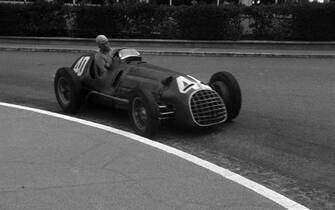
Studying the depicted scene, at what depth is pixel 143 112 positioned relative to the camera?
24.2ft

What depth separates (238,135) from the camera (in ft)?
24.5

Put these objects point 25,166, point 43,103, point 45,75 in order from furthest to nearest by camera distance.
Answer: point 45,75, point 43,103, point 25,166

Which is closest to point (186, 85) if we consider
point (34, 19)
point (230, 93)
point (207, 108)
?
point (207, 108)

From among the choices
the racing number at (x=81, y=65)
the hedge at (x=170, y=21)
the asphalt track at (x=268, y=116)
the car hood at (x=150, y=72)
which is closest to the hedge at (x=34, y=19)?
the hedge at (x=170, y=21)

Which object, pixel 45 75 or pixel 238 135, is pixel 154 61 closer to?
pixel 45 75

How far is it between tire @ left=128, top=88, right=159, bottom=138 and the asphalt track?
25 centimetres

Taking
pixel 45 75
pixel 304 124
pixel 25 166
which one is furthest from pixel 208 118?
pixel 45 75

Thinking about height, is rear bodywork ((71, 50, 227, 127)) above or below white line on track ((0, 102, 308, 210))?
above

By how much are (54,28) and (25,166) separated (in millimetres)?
17063

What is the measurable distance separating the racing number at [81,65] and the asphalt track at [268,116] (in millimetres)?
668

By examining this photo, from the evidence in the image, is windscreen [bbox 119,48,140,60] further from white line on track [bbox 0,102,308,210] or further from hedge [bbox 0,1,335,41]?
hedge [bbox 0,1,335,41]

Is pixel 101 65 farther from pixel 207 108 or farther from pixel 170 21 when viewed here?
pixel 170 21

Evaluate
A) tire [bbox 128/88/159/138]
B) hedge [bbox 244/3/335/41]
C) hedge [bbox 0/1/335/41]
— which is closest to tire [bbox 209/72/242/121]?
tire [bbox 128/88/159/138]

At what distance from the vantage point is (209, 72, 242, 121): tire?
7.99m
